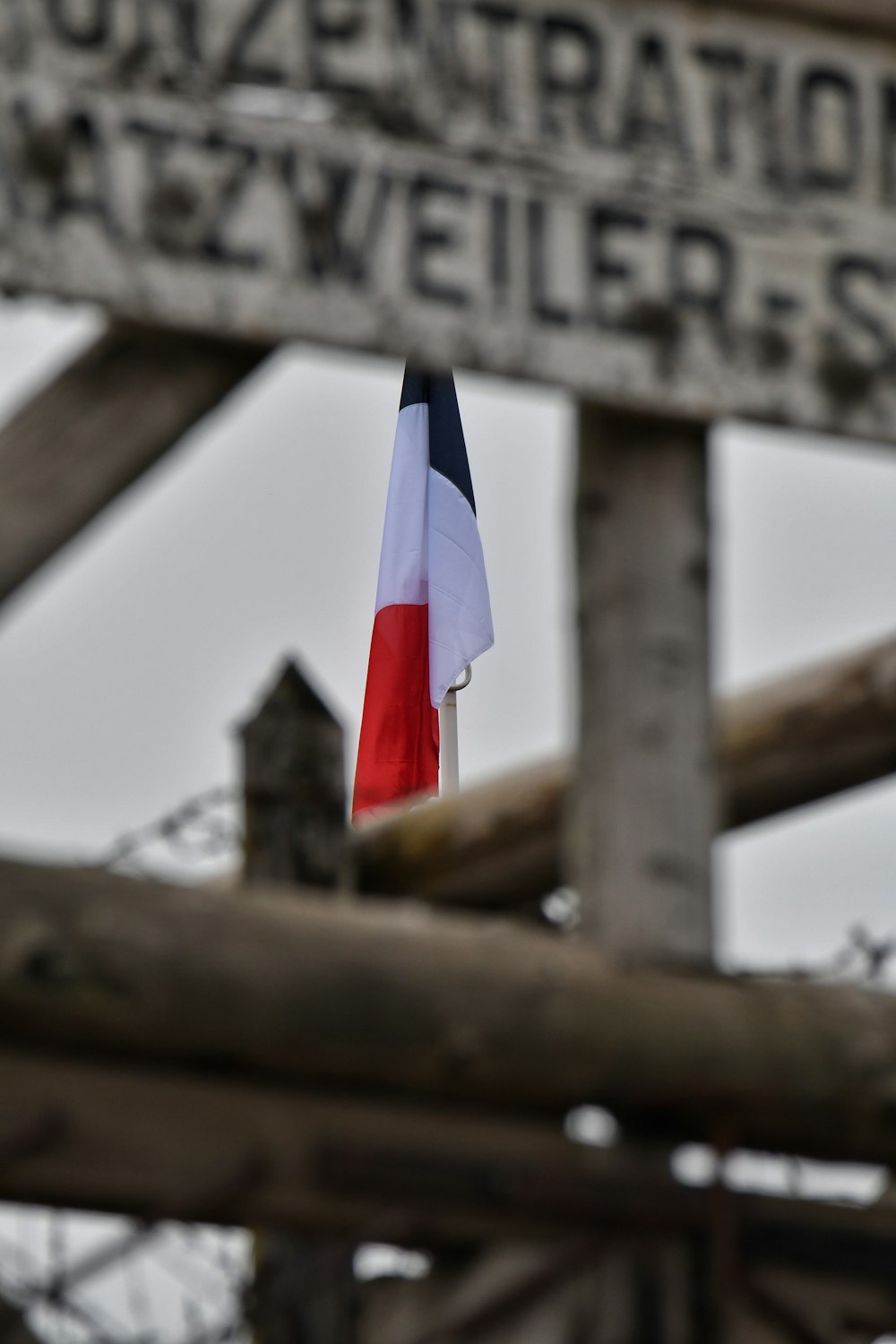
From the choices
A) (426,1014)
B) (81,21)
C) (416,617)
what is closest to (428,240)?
(81,21)

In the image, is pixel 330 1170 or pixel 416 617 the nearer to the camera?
pixel 330 1170

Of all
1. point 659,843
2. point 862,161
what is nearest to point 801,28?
point 862,161

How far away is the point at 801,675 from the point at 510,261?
1.75m

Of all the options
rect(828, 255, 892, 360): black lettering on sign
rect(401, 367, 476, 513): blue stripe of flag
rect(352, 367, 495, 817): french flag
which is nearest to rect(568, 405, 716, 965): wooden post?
rect(828, 255, 892, 360): black lettering on sign

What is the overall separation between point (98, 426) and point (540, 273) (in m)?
0.69

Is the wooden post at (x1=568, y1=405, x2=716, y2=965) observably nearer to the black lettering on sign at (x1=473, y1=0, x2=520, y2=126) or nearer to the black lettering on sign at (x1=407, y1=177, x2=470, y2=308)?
the black lettering on sign at (x1=407, y1=177, x2=470, y2=308)

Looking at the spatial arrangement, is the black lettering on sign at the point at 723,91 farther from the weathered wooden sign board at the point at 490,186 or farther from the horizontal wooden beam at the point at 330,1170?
the horizontal wooden beam at the point at 330,1170

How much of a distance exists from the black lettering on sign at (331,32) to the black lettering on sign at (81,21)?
29 centimetres

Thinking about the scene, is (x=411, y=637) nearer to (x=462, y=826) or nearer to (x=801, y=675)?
(x=462, y=826)

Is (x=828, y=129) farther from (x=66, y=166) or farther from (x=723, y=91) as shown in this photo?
(x=66, y=166)

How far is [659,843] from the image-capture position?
12.0 ft

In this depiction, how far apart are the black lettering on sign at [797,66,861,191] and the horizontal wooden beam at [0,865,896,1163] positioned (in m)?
1.19

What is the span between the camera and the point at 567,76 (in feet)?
12.4

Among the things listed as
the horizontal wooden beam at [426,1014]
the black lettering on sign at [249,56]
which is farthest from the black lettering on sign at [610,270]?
the horizontal wooden beam at [426,1014]
